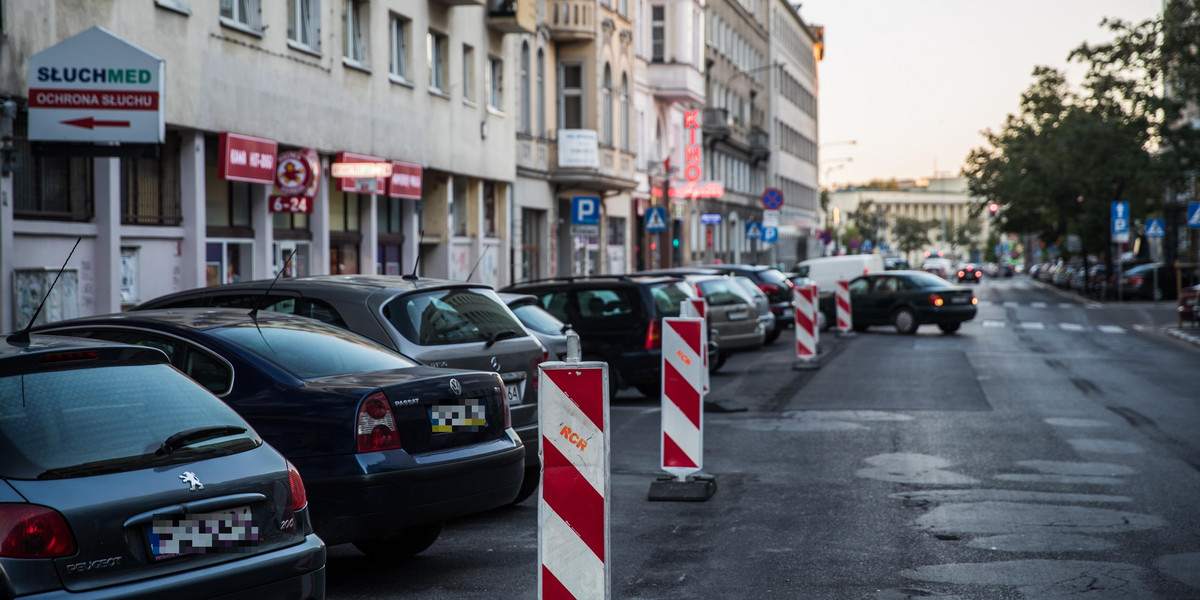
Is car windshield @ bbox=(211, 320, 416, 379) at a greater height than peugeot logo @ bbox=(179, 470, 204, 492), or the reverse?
car windshield @ bbox=(211, 320, 416, 379)

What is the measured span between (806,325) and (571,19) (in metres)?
17.9

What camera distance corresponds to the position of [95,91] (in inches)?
584

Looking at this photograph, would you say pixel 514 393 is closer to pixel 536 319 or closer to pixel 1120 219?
pixel 536 319

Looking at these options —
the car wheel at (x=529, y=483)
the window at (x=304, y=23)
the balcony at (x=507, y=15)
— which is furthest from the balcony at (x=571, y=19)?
the car wheel at (x=529, y=483)

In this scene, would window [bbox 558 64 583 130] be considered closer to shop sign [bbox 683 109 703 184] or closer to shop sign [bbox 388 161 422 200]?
shop sign [bbox 388 161 422 200]

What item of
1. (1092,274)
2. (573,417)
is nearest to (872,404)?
(573,417)

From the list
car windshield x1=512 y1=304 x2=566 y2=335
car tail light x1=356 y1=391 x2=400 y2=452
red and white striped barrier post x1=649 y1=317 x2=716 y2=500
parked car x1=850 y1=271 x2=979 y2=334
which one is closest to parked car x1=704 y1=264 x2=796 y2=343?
parked car x1=850 y1=271 x2=979 y2=334

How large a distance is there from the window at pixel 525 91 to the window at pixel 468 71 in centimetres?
409

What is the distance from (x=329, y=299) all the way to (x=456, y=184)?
75.3 ft

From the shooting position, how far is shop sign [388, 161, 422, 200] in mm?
26766

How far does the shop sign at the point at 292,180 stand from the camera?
22.2 m

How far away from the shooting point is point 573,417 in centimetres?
582

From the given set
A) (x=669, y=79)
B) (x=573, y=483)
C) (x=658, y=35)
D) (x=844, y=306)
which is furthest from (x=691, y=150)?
(x=573, y=483)

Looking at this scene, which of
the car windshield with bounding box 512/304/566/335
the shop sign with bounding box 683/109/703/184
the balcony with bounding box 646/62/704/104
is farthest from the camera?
the shop sign with bounding box 683/109/703/184
